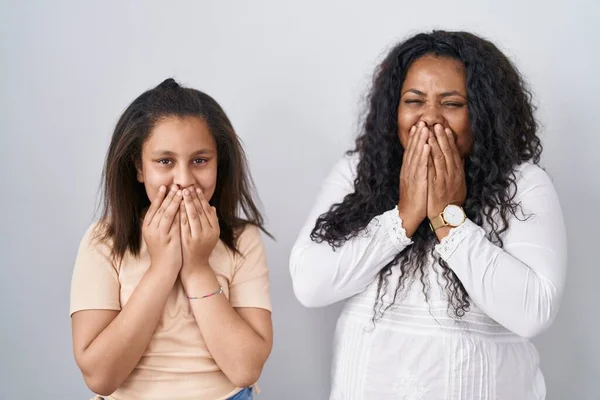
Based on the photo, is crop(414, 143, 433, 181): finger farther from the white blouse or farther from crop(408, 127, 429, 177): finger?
the white blouse

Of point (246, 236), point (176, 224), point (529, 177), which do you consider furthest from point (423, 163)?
point (176, 224)

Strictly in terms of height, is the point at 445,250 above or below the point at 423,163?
below

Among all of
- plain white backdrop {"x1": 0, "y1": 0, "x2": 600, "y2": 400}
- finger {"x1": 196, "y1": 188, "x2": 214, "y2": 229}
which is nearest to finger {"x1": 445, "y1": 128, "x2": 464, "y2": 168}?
plain white backdrop {"x1": 0, "y1": 0, "x2": 600, "y2": 400}

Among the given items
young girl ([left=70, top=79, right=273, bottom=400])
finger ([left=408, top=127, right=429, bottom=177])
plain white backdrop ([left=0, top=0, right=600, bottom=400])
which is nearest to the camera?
young girl ([left=70, top=79, right=273, bottom=400])

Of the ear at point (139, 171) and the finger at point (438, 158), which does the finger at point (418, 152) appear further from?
the ear at point (139, 171)

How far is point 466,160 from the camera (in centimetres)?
170

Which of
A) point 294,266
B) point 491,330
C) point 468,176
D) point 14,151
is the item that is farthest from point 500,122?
point 14,151

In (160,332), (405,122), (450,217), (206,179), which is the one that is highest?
(405,122)

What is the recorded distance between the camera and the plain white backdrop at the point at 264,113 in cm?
197

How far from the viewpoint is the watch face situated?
1.56 meters

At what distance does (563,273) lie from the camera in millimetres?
1540

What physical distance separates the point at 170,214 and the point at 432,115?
0.63m

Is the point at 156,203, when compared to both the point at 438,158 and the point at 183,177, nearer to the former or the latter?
the point at 183,177

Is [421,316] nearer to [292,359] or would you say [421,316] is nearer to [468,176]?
[468,176]
